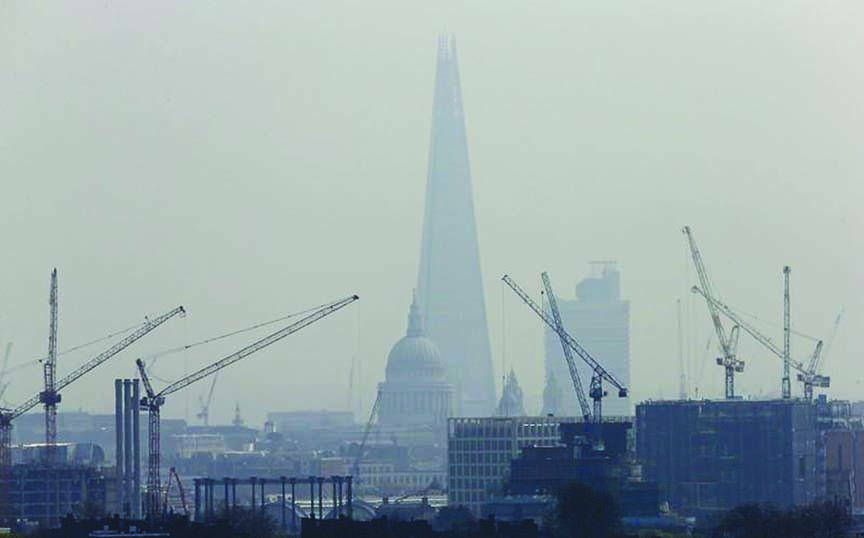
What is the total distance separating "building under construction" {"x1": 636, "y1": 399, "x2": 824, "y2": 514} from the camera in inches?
6196

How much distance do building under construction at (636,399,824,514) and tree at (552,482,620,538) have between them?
140ft

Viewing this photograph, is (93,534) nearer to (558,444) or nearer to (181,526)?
(181,526)

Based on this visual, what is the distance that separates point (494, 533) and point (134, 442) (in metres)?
61.9

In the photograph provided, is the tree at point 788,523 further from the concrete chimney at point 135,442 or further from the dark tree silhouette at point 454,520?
the concrete chimney at point 135,442

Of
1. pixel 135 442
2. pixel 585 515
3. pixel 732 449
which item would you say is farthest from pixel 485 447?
pixel 585 515

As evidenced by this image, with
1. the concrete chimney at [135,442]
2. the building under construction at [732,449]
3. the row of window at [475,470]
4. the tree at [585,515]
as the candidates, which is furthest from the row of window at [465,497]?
the tree at [585,515]

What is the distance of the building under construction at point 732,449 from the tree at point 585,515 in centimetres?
4280

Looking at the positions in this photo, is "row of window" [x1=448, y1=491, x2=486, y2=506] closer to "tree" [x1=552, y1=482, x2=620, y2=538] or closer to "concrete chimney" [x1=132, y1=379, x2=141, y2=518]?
"concrete chimney" [x1=132, y1=379, x2=141, y2=518]

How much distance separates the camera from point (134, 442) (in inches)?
6166

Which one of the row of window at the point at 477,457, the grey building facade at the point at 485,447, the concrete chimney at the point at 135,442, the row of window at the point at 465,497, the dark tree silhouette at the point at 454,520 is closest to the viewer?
the dark tree silhouette at the point at 454,520

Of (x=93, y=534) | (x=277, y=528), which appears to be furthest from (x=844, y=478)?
(x=93, y=534)

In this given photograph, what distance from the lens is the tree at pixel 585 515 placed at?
336 ft

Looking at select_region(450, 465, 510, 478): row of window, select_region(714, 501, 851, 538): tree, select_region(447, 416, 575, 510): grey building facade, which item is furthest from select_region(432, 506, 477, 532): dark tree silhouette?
select_region(450, 465, 510, 478): row of window

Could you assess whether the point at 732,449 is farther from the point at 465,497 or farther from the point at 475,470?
the point at 475,470
